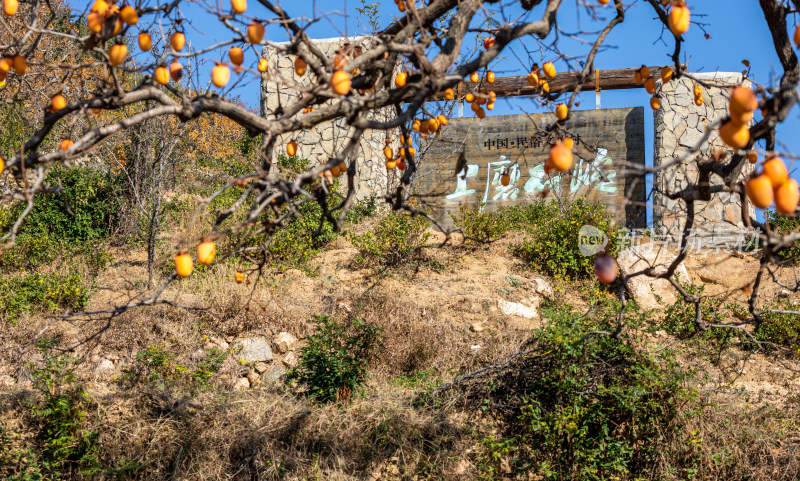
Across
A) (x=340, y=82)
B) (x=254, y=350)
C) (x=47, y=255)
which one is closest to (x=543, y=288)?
(x=254, y=350)

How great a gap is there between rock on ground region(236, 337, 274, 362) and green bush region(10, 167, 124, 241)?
3.76 m

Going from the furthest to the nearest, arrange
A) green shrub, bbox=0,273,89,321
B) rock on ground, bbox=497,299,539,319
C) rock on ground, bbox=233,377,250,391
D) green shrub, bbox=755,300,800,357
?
rock on ground, bbox=497,299,539,319, green shrub, bbox=0,273,89,321, green shrub, bbox=755,300,800,357, rock on ground, bbox=233,377,250,391

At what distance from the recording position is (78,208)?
793 centimetres

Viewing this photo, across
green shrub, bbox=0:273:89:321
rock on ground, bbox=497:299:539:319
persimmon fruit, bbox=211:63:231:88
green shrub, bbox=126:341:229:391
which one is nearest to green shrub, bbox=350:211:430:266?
rock on ground, bbox=497:299:539:319

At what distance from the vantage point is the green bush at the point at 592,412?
3863 mm

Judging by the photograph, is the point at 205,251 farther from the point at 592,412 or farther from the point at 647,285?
the point at 647,285

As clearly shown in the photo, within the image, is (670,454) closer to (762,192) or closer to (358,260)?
(762,192)

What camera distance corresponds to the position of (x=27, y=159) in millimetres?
2090

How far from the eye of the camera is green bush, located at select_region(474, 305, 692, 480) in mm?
3863

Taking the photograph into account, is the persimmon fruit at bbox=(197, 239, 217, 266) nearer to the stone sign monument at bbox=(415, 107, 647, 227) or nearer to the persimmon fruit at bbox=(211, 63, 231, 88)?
the persimmon fruit at bbox=(211, 63, 231, 88)

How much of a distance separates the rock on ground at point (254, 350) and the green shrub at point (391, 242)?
204 cm

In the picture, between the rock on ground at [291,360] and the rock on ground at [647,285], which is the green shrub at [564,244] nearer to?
the rock on ground at [647,285]

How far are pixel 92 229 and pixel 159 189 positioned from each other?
6.28 ft

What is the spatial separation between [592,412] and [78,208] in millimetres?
7074
